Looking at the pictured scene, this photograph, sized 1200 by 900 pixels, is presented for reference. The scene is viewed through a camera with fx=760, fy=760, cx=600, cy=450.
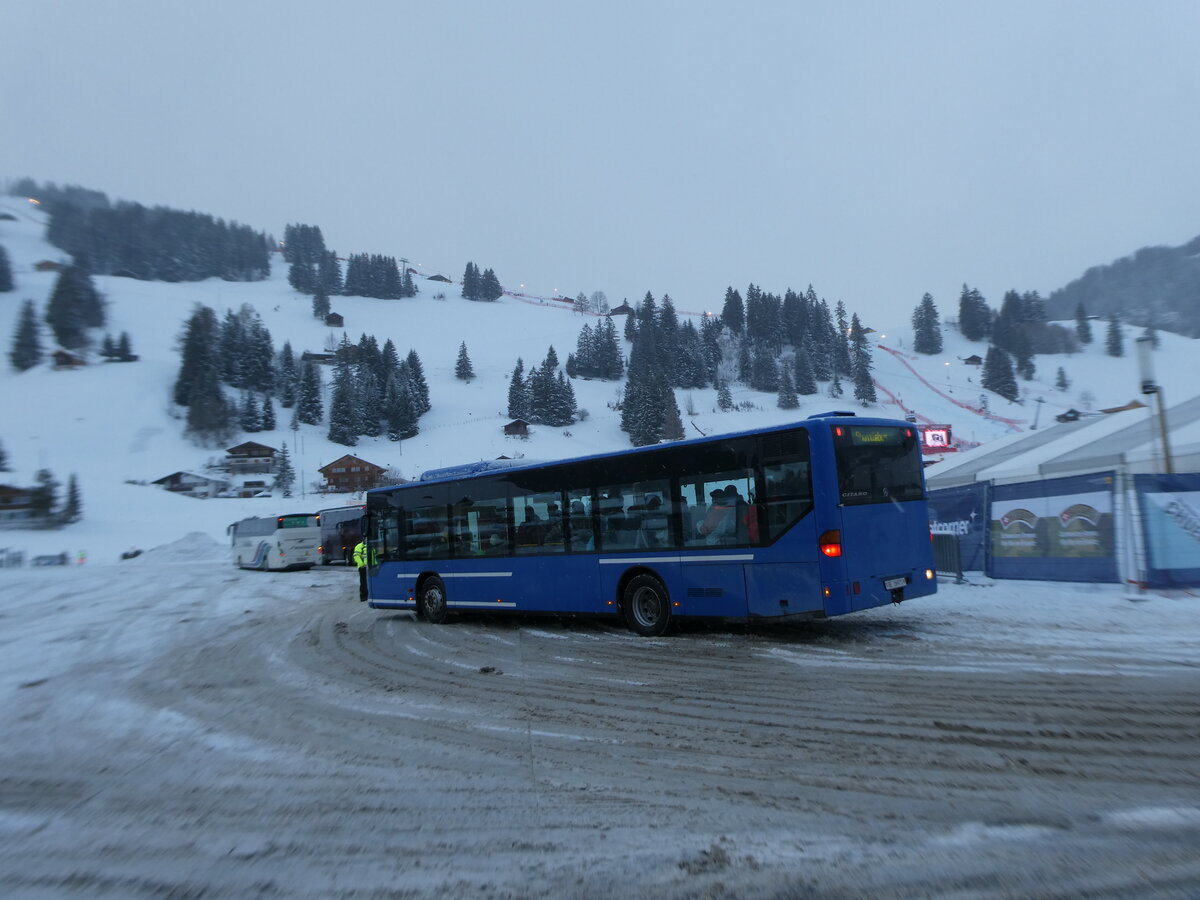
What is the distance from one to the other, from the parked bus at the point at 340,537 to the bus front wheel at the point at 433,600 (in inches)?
834

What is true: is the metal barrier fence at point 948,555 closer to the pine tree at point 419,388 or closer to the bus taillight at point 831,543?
the bus taillight at point 831,543

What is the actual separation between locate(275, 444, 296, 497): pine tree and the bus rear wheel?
69.3 m

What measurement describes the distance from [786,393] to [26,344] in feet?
340

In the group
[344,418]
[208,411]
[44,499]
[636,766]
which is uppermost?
[208,411]

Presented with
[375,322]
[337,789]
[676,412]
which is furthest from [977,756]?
[375,322]

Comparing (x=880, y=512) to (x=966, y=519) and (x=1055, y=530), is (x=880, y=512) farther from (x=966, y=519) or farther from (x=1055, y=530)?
(x=966, y=519)

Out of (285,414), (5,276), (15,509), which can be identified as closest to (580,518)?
(15,509)

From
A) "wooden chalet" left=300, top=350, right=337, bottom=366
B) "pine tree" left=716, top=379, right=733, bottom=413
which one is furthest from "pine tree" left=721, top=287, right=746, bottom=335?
"wooden chalet" left=300, top=350, right=337, bottom=366

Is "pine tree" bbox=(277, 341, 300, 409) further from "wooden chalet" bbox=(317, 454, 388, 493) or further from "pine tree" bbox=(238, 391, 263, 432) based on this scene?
"wooden chalet" bbox=(317, 454, 388, 493)

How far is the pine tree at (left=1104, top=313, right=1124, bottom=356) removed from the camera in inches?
1547

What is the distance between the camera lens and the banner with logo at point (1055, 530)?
40.2 ft

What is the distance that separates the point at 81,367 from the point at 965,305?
13211cm

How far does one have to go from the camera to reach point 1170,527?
37.7 ft

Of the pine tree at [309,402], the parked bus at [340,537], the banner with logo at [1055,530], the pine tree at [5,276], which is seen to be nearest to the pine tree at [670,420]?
the parked bus at [340,537]
